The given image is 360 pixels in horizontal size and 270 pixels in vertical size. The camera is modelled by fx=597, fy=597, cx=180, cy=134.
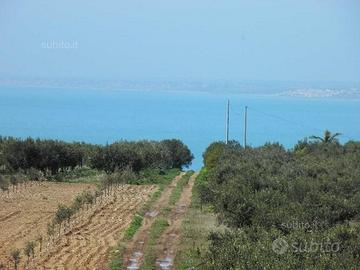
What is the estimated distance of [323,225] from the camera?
14.9 meters

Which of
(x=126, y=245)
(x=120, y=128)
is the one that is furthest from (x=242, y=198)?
(x=120, y=128)

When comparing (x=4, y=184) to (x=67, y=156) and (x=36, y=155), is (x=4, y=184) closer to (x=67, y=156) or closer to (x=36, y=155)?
(x=36, y=155)

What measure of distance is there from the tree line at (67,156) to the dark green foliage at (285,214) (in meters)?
17.8

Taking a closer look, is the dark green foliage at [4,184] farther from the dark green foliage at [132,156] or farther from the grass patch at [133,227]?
the grass patch at [133,227]

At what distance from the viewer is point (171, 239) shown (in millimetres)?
18719

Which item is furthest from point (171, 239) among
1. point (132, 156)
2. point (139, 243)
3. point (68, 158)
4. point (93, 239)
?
point (68, 158)

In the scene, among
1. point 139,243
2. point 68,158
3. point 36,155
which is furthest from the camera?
point 68,158

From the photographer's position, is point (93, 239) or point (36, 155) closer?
point (93, 239)

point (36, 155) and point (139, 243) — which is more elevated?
point (139, 243)

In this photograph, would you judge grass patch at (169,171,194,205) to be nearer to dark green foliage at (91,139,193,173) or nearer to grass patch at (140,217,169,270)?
dark green foliage at (91,139,193,173)

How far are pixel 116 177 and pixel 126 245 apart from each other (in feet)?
53.4

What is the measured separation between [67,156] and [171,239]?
90.2ft

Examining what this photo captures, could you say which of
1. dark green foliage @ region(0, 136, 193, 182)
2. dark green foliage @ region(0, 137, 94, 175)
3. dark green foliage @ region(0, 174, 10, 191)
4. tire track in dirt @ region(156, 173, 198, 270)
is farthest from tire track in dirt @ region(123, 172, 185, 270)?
dark green foliage @ region(0, 137, 94, 175)

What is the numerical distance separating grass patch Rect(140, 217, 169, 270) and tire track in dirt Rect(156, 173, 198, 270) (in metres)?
0.13
